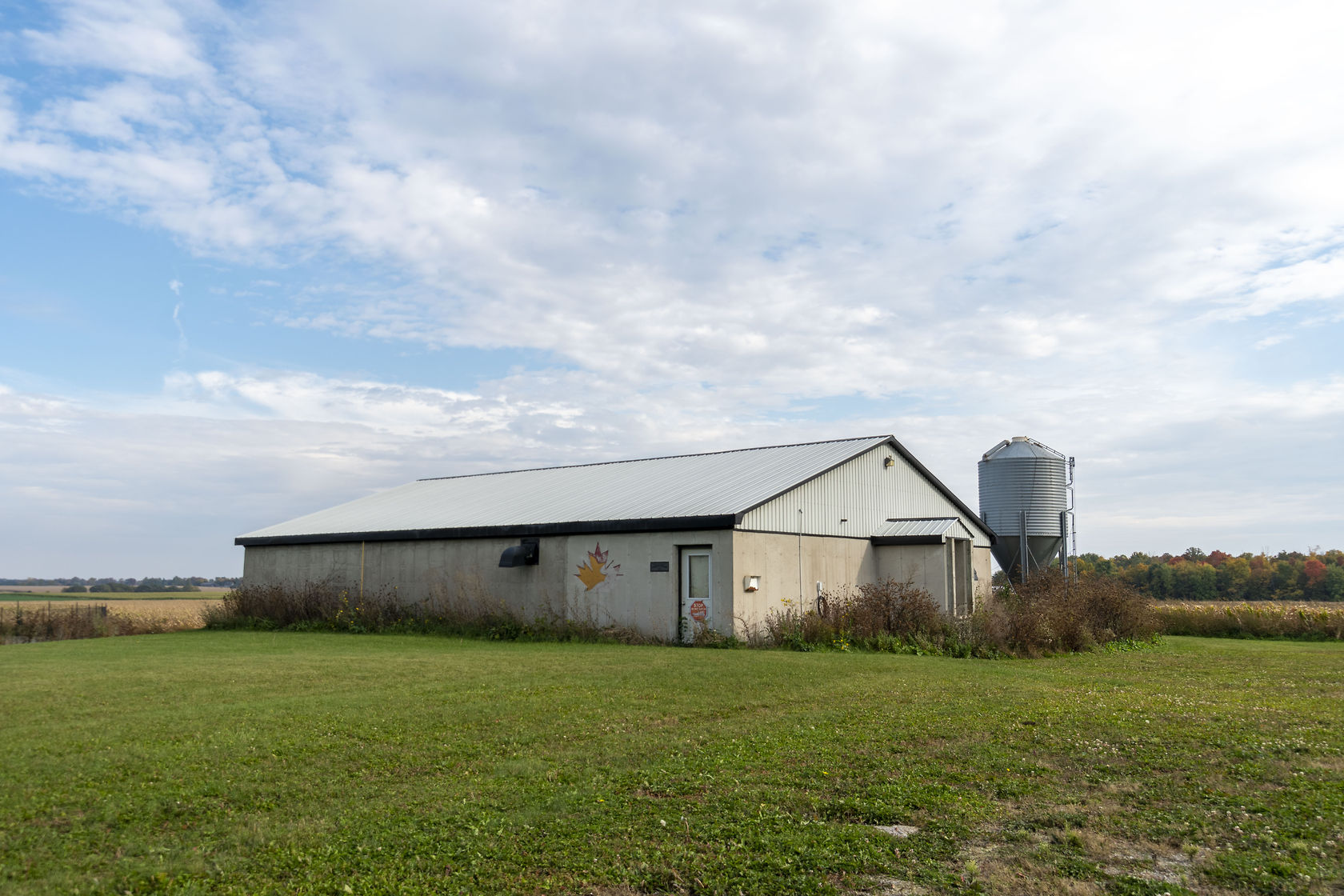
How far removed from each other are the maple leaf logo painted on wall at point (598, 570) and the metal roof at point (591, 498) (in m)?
0.68

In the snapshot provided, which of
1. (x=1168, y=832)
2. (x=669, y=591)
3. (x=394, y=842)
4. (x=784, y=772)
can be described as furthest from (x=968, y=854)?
(x=669, y=591)

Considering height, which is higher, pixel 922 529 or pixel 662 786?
pixel 922 529

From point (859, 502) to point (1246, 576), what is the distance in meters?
40.8

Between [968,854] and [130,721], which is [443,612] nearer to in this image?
[130,721]

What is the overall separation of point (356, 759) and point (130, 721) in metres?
2.99

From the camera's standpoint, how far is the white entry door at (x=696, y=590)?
19.0 metres

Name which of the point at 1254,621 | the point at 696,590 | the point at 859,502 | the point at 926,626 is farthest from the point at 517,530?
the point at 1254,621

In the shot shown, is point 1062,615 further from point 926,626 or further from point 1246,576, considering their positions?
point 1246,576

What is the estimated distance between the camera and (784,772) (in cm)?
684

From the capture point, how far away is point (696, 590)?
63.2ft

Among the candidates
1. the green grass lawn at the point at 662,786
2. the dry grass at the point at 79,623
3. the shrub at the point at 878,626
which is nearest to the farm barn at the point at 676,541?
the shrub at the point at 878,626

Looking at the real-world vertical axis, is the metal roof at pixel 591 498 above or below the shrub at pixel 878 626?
above

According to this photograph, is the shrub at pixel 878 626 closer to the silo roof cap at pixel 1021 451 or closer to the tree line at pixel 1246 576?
the silo roof cap at pixel 1021 451

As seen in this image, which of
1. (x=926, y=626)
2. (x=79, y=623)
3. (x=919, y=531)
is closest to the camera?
(x=926, y=626)
